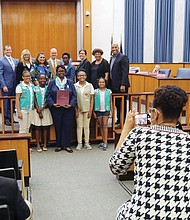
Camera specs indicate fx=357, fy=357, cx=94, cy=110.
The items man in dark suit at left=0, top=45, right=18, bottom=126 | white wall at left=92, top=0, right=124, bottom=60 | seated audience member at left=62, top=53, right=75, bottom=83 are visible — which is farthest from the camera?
white wall at left=92, top=0, right=124, bottom=60

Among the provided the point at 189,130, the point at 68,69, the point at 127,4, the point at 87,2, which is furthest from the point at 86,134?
the point at 127,4

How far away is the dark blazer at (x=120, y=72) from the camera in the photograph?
5797mm

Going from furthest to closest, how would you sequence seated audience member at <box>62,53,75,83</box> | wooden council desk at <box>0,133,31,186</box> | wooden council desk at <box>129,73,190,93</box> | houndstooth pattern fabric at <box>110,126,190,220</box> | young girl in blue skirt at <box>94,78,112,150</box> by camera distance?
wooden council desk at <box>129,73,190,93</box>, seated audience member at <box>62,53,75,83</box>, young girl in blue skirt at <box>94,78,112,150</box>, wooden council desk at <box>0,133,31,186</box>, houndstooth pattern fabric at <box>110,126,190,220</box>

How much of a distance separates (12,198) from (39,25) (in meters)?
10.3

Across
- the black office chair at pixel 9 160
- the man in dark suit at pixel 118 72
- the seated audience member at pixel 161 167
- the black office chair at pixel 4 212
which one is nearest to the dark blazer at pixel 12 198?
the black office chair at pixel 4 212

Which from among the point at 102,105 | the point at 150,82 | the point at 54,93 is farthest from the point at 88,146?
the point at 150,82

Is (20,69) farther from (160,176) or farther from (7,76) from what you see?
(160,176)

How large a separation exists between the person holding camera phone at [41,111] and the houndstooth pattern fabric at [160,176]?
3.79 metres

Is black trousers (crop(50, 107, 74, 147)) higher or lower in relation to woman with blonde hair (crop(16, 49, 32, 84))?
lower

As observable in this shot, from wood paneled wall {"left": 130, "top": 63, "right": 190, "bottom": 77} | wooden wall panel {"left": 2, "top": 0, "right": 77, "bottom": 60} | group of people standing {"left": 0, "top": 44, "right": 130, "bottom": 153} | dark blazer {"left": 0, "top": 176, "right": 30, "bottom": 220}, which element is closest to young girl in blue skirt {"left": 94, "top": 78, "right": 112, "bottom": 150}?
group of people standing {"left": 0, "top": 44, "right": 130, "bottom": 153}

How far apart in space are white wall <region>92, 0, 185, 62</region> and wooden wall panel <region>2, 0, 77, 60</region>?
2.71ft

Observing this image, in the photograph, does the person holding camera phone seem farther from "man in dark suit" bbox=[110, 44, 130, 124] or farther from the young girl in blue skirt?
"man in dark suit" bbox=[110, 44, 130, 124]

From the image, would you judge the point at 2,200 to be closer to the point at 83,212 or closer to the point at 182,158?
the point at 182,158

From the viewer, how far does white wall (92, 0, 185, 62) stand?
11195 millimetres
